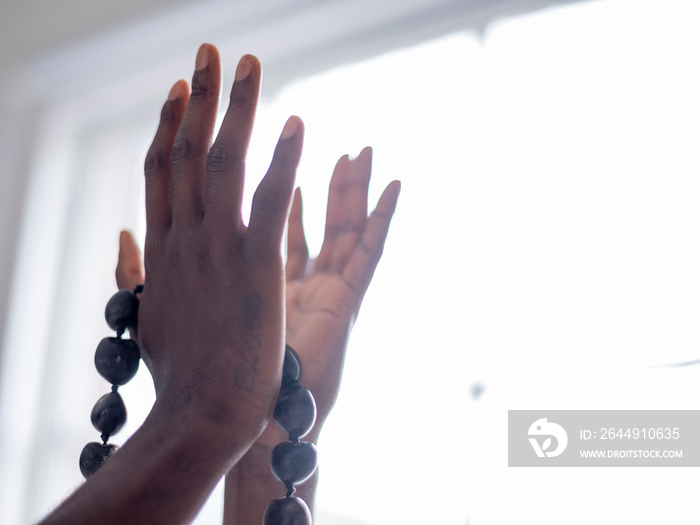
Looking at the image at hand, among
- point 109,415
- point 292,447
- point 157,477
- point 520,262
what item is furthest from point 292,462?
point 520,262

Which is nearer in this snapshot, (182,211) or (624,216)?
(182,211)

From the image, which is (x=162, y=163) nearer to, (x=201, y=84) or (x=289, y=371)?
(x=201, y=84)

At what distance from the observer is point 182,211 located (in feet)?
1.98

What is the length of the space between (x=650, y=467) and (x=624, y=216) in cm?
50

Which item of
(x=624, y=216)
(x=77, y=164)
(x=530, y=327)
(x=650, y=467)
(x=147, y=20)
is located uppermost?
(x=147, y=20)

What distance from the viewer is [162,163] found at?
0.66m

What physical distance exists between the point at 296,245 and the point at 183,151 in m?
0.39

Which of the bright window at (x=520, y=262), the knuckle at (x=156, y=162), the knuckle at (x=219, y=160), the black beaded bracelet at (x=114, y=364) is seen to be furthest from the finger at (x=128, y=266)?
the bright window at (x=520, y=262)

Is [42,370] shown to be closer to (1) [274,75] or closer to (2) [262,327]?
(1) [274,75]

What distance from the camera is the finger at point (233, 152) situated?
57cm

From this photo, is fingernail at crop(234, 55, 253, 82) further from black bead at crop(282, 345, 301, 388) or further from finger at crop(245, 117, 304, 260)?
black bead at crop(282, 345, 301, 388)

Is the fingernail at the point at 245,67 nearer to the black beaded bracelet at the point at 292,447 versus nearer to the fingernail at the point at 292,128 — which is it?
the fingernail at the point at 292,128

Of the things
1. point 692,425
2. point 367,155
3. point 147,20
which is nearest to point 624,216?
point 692,425

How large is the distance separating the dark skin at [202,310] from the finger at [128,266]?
0.69 feet
